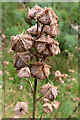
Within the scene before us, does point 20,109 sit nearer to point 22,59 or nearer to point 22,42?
point 22,59

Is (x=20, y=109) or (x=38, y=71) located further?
(x=20, y=109)

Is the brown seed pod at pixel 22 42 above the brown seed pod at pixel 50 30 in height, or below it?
below

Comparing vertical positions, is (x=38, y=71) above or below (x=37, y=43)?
below

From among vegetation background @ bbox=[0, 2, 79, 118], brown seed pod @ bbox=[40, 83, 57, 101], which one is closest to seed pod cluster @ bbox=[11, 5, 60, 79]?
brown seed pod @ bbox=[40, 83, 57, 101]

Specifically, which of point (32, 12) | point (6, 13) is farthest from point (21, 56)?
point (6, 13)

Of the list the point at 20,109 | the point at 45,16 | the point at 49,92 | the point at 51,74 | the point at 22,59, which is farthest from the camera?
the point at 51,74

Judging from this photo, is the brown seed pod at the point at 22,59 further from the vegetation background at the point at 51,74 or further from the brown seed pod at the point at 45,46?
the vegetation background at the point at 51,74

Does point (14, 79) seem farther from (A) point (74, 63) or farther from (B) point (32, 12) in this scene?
(B) point (32, 12)

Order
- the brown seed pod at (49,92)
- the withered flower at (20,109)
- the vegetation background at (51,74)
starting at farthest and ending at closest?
the vegetation background at (51,74) < the withered flower at (20,109) < the brown seed pod at (49,92)

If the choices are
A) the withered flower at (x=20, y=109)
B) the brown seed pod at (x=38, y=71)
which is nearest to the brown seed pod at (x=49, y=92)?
the brown seed pod at (x=38, y=71)

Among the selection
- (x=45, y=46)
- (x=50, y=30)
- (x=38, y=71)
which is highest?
(x=50, y=30)

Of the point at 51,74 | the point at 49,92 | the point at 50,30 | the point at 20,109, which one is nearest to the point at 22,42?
the point at 50,30

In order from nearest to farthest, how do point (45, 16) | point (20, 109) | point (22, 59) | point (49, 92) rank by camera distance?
1. point (45, 16)
2. point (22, 59)
3. point (49, 92)
4. point (20, 109)
